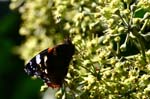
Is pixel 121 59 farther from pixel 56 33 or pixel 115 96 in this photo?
pixel 56 33

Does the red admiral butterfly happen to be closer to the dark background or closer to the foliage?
the foliage

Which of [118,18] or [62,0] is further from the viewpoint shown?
[62,0]

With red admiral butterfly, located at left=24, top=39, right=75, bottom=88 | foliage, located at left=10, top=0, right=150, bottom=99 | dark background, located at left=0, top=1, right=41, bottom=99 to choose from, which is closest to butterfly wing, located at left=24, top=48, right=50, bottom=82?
red admiral butterfly, located at left=24, top=39, right=75, bottom=88

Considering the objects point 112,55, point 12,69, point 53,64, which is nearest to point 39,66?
point 53,64

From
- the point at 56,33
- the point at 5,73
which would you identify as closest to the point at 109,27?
the point at 56,33

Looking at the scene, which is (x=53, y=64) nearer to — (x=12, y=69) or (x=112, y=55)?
(x=112, y=55)

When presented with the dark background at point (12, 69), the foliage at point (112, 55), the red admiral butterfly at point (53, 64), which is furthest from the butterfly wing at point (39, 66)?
the dark background at point (12, 69)
